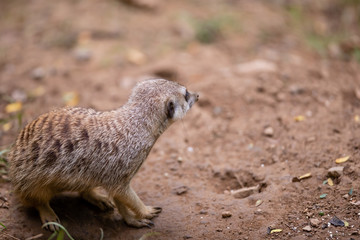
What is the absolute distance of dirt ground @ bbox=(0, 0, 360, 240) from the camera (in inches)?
132

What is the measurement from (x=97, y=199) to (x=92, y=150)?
25.7 inches

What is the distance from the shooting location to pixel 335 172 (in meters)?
3.46

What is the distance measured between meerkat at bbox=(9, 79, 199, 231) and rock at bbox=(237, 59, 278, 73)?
1.96 metres

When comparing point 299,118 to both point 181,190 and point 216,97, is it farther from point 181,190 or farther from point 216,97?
point 181,190

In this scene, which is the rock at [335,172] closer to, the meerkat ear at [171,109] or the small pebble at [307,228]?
the small pebble at [307,228]

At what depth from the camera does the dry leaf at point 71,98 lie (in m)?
5.10

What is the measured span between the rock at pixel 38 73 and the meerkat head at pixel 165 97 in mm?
2552

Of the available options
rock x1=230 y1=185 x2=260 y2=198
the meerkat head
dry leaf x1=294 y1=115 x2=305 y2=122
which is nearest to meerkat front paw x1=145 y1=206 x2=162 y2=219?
rock x1=230 y1=185 x2=260 y2=198

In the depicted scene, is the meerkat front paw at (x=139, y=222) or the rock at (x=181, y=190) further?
the rock at (x=181, y=190)

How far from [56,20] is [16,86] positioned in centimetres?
157

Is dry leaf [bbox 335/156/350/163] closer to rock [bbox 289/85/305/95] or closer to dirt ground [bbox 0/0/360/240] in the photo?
dirt ground [bbox 0/0/360/240]

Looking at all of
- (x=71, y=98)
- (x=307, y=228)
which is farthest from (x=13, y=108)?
(x=307, y=228)

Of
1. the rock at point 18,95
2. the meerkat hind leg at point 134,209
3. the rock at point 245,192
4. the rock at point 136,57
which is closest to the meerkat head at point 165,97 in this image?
the meerkat hind leg at point 134,209

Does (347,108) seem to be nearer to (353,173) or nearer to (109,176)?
(353,173)
